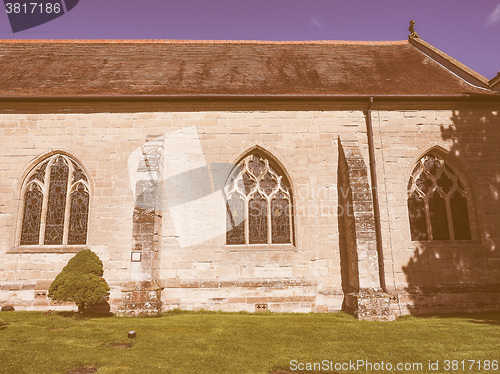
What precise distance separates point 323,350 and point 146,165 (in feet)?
21.4

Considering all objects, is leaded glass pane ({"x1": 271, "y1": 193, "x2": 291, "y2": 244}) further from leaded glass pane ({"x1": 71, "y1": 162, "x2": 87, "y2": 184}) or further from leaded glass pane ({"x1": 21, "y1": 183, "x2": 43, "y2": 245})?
leaded glass pane ({"x1": 21, "y1": 183, "x2": 43, "y2": 245})

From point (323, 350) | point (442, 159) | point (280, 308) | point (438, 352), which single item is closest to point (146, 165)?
point (280, 308)

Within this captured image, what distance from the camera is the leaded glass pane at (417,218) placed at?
10297mm

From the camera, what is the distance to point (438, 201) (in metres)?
10.6

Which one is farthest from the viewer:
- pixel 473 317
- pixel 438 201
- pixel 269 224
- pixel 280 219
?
pixel 438 201

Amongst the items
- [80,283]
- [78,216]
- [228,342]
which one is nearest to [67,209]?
[78,216]

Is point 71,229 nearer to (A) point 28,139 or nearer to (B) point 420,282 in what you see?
(A) point 28,139

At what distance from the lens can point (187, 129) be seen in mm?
10672

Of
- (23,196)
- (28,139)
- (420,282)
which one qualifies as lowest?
(420,282)

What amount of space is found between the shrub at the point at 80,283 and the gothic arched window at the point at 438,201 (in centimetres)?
875

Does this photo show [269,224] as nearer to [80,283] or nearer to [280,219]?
[280,219]

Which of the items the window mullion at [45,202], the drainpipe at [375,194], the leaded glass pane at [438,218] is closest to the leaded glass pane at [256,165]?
the drainpipe at [375,194]

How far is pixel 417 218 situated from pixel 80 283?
9.34 m

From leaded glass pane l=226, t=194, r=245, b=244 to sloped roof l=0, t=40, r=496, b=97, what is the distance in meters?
3.34
